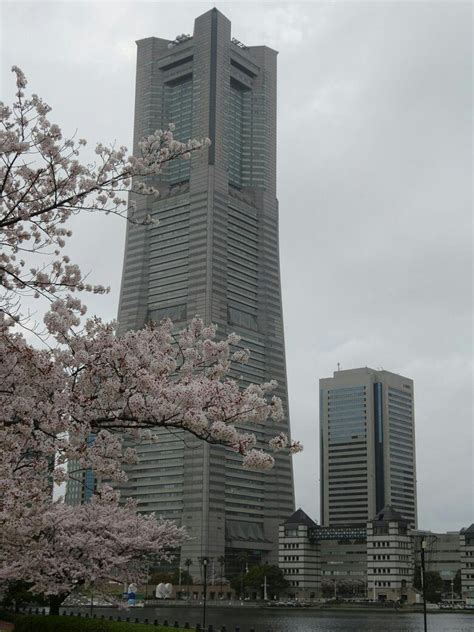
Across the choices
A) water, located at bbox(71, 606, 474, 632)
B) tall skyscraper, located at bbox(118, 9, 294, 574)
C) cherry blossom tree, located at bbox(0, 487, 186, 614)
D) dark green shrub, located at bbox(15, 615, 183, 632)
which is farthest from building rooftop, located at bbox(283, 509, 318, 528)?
dark green shrub, located at bbox(15, 615, 183, 632)

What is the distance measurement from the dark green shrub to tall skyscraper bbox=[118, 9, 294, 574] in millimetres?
130616

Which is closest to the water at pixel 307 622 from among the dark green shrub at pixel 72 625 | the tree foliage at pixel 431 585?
the dark green shrub at pixel 72 625

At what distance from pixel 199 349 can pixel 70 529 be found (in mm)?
23372

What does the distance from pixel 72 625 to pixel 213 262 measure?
150022 mm

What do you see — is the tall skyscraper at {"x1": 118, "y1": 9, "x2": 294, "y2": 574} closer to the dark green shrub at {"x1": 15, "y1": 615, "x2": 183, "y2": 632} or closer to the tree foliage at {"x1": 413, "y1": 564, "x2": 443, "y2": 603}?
the tree foliage at {"x1": 413, "y1": 564, "x2": 443, "y2": 603}

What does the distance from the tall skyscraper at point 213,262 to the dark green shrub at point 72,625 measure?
130616mm

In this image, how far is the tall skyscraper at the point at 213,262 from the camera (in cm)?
16925

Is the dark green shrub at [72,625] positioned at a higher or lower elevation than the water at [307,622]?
higher

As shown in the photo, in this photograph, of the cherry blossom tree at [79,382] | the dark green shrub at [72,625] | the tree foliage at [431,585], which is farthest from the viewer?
the tree foliage at [431,585]

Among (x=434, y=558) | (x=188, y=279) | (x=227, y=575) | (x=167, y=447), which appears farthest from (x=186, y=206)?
(x=434, y=558)

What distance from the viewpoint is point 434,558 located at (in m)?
172

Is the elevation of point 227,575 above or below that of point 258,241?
below

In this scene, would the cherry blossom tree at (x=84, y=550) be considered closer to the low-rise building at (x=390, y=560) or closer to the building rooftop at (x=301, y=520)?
the low-rise building at (x=390, y=560)

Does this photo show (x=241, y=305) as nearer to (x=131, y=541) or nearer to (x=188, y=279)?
(x=188, y=279)
